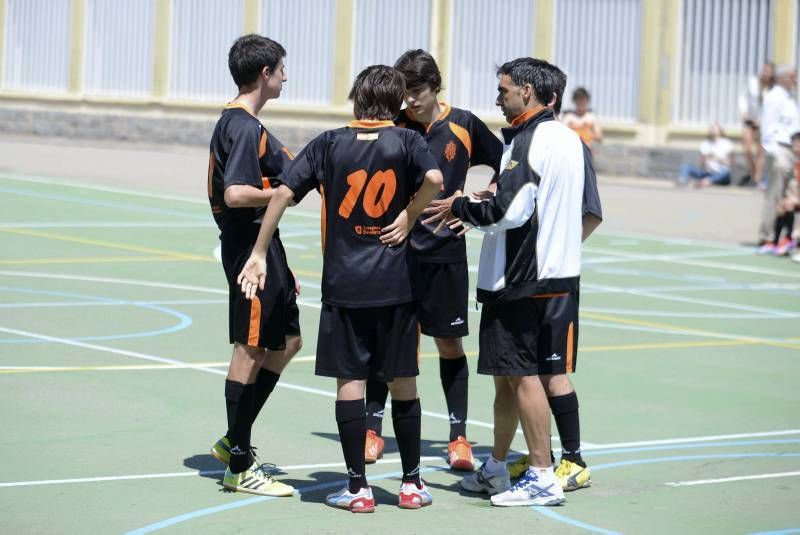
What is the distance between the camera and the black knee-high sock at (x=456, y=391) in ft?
27.5

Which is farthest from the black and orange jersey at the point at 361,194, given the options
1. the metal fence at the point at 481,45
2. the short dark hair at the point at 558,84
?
the metal fence at the point at 481,45

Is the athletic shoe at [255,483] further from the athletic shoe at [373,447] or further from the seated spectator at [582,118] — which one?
the seated spectator at [582,118]

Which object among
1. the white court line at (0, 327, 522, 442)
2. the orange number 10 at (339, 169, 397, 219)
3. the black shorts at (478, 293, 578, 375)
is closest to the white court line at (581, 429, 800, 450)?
the white court line at (0, 327, 522, 442)

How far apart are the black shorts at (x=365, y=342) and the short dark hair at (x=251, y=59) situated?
1205 mm

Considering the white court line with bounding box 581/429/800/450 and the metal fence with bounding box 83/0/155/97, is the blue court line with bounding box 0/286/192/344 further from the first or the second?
the metal fence with bounding box 83/0/155/97

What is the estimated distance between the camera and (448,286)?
8.43 metres

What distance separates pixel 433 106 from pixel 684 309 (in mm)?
6547

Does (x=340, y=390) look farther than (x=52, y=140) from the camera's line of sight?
No

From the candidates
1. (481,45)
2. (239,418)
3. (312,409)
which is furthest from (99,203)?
(239,418)

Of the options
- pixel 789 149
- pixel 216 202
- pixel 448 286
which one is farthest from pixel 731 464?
pixel 789 149

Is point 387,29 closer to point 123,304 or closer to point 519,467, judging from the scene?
point 123,304

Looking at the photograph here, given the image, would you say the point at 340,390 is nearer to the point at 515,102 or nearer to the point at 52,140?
the point at 515,102

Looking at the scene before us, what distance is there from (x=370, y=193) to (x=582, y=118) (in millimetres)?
18232

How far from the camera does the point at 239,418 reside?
24.7ft
